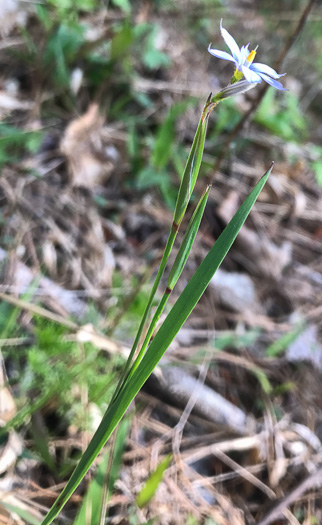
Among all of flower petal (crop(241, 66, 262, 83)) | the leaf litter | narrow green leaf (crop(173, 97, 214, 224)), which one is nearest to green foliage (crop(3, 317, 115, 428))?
the leaf litter

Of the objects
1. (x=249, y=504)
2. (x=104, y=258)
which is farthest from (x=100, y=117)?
(x=249, y=504)

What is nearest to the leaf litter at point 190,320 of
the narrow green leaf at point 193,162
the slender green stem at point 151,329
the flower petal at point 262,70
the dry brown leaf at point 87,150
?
the dry brown leaf at point 87,150

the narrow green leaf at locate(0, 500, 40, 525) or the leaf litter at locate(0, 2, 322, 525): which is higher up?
the narrow green leaf at locate(0, 500, 40, 525)

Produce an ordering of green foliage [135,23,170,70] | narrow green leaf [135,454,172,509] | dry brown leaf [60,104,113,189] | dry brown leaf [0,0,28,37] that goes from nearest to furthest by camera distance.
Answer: narrow green leaf [135,454,172,509] → dry brown leaf [60,104,113,189] → dry brown leaf [0,0,28,37] → green foliage [135,23,170,70]

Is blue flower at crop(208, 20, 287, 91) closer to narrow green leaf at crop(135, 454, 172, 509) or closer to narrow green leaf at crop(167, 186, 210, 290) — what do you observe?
narrow green leaf at crop(167, 186, 210, 290)

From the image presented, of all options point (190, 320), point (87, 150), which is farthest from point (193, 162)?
point (87, 150)

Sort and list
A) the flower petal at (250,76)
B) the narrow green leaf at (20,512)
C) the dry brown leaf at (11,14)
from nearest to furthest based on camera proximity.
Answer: the flower petal at (250,76) → the narrow green leaf at (20,512) → the dry brown leaf at (11,14)

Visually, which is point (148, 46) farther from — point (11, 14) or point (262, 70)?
point (262, 70)

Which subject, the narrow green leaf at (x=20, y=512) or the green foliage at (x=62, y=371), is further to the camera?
the green foliage at (x=62, y=371)

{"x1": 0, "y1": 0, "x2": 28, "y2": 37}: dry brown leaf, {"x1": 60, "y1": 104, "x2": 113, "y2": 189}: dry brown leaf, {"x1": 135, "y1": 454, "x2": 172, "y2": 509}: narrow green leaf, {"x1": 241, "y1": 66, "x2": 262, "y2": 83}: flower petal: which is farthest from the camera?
{"x1": 0, "y1": 0, "x2": 28, "y2": 37}: dry brown leaf

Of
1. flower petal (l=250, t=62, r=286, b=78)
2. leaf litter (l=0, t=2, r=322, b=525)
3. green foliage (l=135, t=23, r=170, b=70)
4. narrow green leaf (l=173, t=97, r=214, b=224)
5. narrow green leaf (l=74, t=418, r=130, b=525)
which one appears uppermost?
flower petal (l=250, t=62, r=286, b=78)

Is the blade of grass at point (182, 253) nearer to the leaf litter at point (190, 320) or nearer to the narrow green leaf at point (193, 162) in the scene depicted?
the narrow green leaf at point (193, 162)
